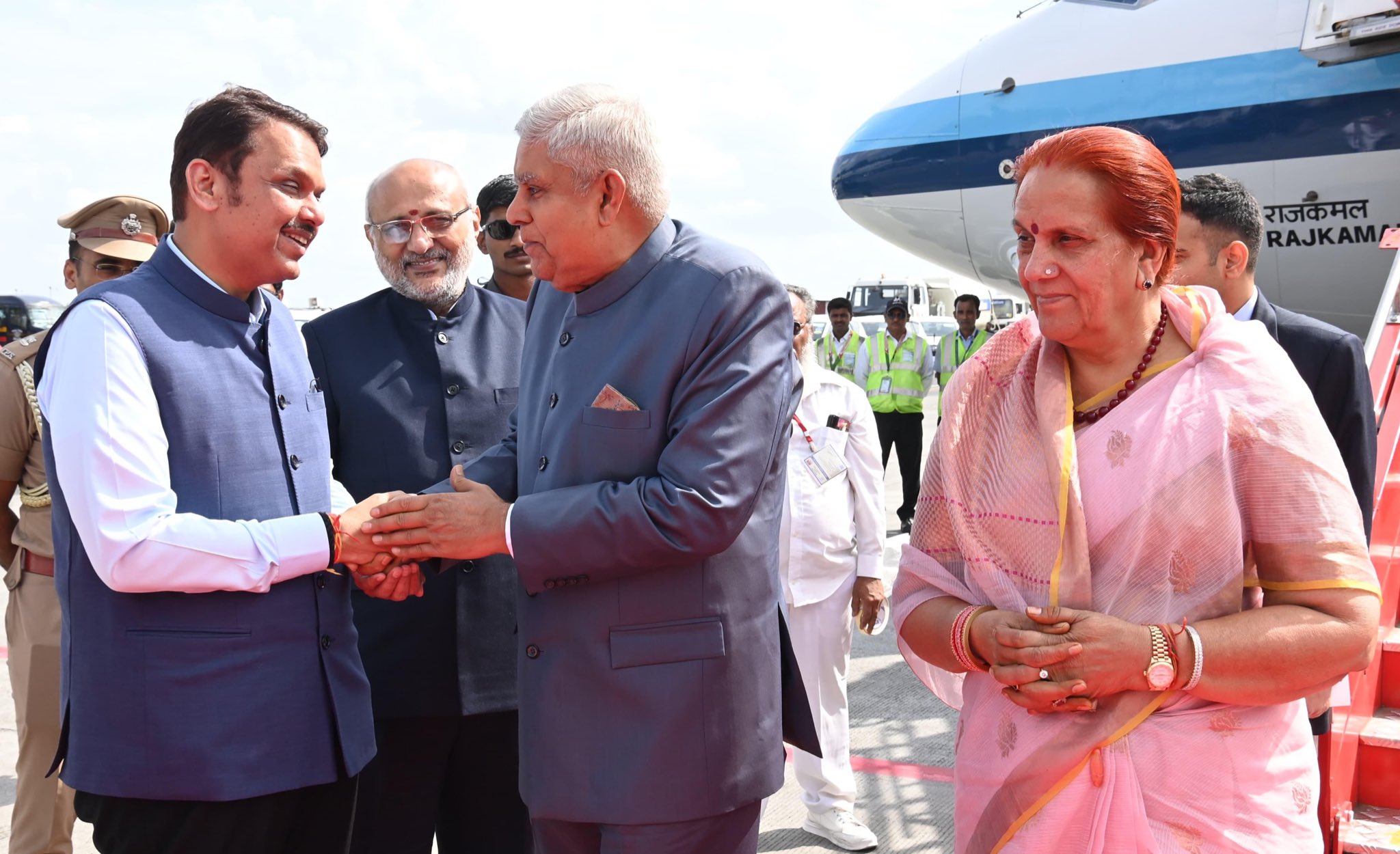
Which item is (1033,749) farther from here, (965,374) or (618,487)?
(618,487)

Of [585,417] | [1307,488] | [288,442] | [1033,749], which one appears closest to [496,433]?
[288,442]

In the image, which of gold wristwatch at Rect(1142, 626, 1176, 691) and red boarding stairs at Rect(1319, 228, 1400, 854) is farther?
red boarding stairs at Rect(1319, 228, 1400, 854)

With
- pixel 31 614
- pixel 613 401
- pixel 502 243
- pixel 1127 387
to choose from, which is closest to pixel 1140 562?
pixel 1127 387

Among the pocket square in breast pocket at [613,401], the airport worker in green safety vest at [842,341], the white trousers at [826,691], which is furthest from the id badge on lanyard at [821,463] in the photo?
the airport worker in green safety vest at [842,341]

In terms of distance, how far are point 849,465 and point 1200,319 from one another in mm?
2361

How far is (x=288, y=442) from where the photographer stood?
2.21 metres

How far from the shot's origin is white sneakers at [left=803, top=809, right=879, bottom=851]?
3926mm

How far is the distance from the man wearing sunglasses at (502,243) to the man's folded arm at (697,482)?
202 centimetres

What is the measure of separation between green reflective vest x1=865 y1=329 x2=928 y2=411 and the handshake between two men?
8775mm

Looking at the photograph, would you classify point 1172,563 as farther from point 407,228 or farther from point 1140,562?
point 407,228

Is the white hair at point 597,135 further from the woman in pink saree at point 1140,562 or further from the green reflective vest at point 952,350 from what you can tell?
the green reflective vest at point 952,350

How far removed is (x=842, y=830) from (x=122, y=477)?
9.62 ft

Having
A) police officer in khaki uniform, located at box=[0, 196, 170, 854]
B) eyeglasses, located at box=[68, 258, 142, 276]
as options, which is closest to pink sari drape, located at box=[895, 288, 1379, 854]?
police officer in khaki uniform, located at box=[0, 196, 170, 854]

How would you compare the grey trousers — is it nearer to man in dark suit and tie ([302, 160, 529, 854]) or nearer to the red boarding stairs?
man in dark suit and tie ([302, 160, 529, 854])
